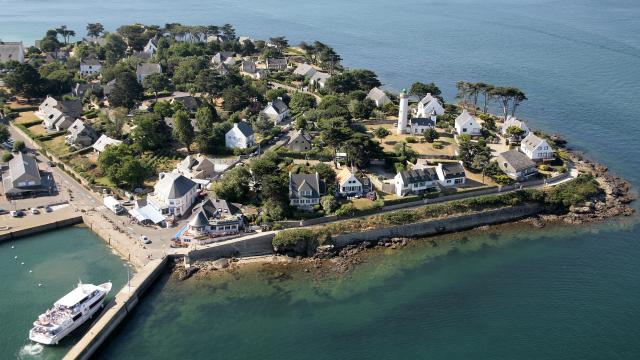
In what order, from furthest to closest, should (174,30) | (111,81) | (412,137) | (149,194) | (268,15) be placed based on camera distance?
(268,15), (174,30), (111,81), (412,137), (149,194)

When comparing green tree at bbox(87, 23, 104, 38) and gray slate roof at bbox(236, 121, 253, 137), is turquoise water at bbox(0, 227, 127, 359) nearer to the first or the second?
gray slate roof at bbox(236, 121, 253, 137)

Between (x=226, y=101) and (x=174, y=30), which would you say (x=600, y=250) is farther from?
(x=174, y=30)

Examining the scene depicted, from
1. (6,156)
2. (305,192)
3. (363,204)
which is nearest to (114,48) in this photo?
(6,156)

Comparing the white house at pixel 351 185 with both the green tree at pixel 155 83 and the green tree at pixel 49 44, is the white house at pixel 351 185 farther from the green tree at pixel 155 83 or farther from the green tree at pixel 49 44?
the green tree at pixel 49 44

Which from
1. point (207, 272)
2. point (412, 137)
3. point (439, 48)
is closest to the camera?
point (207, 272)

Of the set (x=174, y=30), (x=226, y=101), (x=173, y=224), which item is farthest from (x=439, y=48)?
(x=173, y=224)
